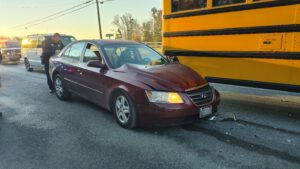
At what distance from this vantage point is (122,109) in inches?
184

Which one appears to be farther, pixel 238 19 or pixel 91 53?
pixel 91 53

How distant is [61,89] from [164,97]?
11.4 feet

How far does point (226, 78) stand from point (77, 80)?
9.86 ft

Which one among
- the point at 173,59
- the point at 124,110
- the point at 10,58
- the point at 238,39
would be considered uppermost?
the point at 238,39

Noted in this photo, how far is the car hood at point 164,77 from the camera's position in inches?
168

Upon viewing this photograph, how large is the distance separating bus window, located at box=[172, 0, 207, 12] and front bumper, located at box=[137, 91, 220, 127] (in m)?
1.99

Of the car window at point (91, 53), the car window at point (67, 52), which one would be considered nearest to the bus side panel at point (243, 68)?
the car window at point (91, 53)

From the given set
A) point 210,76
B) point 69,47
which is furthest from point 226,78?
point 69,47

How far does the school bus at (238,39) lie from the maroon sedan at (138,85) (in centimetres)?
53

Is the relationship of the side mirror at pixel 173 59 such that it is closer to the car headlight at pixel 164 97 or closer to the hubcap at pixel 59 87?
the car headlight at pixel 164 97

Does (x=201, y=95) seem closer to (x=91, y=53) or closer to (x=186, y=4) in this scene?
(x=186, y=4)

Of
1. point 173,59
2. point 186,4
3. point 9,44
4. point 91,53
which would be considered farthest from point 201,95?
point 9,44

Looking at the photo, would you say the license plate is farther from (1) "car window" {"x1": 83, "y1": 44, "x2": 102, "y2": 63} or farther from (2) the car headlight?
(1) "car window" {"x1": 83, "y1": 44, "x2": 102, "y2": 63}

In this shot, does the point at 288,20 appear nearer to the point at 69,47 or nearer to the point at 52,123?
the point at 52,123
